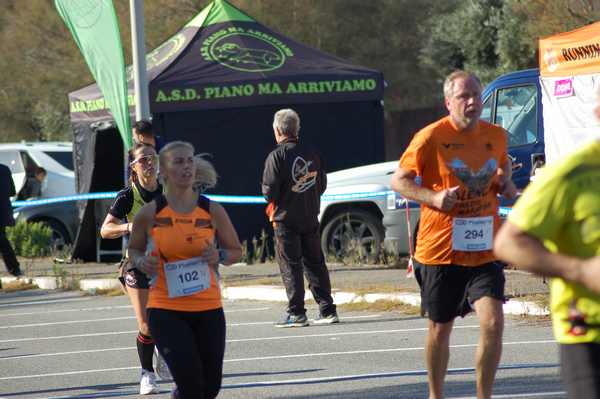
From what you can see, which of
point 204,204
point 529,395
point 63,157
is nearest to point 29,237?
point 63,157

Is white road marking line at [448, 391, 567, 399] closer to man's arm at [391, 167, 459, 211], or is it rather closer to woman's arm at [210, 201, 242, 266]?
man's arm at [391, 167, 459, 211]

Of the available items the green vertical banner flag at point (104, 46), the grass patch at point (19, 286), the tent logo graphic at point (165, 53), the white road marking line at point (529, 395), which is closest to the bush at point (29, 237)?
the grass patch at point (19, 286)

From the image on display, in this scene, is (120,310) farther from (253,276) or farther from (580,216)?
(580,216)

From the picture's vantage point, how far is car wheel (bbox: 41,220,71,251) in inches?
838

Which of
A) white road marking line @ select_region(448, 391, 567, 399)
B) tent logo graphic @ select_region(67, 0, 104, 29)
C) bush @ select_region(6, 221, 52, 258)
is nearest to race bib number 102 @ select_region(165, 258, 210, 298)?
white road marking line @ select_region(448, 391, 567, 399)

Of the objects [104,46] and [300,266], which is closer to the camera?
[300,266]

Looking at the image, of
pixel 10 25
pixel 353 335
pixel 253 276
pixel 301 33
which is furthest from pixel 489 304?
pixel 10 25

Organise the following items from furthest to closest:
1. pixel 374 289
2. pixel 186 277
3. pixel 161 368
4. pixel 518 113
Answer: pixel 518 113, pixel 374 289, pixel 161 368, pixel 186 277

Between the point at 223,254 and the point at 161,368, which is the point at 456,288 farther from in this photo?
the point at 161,368

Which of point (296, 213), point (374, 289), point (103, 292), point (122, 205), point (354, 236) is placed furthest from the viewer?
point (103, 292)

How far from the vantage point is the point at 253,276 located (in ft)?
53.6

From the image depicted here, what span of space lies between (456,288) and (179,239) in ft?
5.20

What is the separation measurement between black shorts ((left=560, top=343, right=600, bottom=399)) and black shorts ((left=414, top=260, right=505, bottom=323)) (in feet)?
9.17

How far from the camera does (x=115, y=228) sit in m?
8.43
